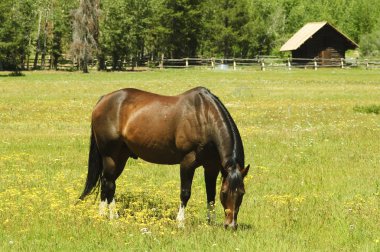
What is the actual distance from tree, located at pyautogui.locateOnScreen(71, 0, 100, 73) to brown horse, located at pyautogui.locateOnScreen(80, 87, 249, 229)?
6754 cm

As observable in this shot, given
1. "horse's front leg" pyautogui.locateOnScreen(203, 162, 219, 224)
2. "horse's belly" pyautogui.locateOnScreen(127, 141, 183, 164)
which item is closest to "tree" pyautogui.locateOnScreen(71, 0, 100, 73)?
"horse's belly" pyautogui.locateOnScreen(127, 141, 183, 164)

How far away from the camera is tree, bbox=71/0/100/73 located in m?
76.2

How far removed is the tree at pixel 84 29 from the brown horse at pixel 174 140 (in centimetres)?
6754

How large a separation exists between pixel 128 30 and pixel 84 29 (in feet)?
60.6

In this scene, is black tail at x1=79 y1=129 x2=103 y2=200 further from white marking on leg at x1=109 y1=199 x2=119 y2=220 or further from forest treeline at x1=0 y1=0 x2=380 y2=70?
forest treeline at x1=0 y1=0 x2=380 y2=70

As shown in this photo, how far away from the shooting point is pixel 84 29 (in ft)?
251

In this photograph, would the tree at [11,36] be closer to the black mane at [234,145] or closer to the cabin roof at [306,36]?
the cabin roof at [306,36]

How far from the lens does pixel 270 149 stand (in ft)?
59.0

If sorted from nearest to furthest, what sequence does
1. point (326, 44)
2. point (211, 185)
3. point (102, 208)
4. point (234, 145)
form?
point (234, 145) < point (211, 185) < point (102, 208) < point (326, 44)

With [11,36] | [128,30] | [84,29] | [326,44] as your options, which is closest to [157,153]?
[11,36]

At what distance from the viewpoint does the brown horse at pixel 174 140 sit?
29.7 feet

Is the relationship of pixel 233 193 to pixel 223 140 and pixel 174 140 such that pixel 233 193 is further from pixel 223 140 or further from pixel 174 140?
pixel 174 140

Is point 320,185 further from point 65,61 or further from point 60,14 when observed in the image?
point 65,61

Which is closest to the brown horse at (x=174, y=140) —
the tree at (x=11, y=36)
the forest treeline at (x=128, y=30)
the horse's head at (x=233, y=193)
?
the horse's head at (x=233, y=193)
